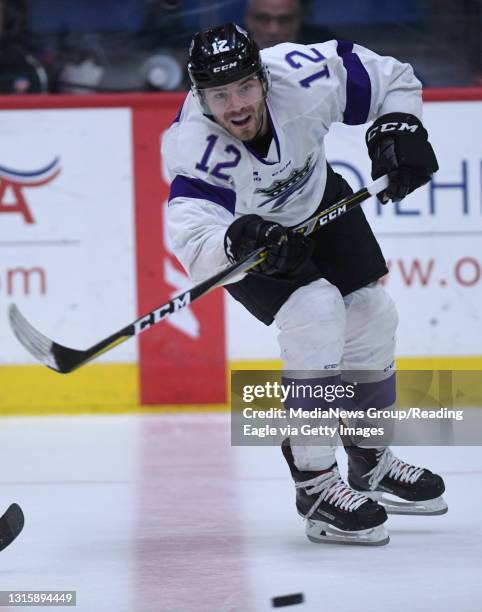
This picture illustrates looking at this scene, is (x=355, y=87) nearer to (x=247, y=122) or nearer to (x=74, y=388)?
(x=247, y=122)

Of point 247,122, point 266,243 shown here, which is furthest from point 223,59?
point 266,243

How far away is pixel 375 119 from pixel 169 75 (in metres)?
1.75

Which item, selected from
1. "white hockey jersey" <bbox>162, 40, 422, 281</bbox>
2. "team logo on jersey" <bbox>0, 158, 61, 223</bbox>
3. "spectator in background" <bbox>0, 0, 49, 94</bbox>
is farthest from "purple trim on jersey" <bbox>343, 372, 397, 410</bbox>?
"spectator in background" <bbox>0, 0, 49, 94</bbox>

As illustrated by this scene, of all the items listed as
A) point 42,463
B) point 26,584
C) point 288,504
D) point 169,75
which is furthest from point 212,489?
point 169,75

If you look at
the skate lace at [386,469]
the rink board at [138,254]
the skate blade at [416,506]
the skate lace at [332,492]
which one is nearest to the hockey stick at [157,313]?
the skate lace at [332,492]

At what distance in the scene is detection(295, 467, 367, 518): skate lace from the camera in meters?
2.70

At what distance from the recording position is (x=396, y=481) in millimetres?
2939

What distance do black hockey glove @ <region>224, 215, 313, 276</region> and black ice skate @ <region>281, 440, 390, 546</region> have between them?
0.46m

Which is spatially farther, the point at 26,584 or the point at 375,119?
the point at 375,119

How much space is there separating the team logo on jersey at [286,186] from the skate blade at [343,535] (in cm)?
71

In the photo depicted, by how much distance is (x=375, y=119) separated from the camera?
2887 mm

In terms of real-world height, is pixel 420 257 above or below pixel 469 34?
below

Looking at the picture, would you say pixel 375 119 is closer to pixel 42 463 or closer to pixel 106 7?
pixel 42 463

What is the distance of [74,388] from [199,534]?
1666 mm
